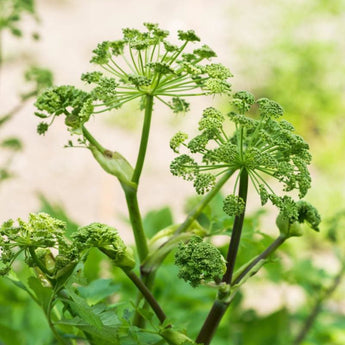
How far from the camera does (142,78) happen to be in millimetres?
811

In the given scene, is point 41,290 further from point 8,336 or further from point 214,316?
point 8,336

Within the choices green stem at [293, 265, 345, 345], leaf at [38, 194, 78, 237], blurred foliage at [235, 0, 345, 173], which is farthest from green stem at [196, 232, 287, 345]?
blurred foliage at [235, 0, 345, 173]

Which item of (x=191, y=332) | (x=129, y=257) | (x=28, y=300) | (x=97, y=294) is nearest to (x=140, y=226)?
(x=129, y=257)

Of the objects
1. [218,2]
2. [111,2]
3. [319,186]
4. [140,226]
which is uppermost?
[218,2]

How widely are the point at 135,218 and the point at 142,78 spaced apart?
219mm

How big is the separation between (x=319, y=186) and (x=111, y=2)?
13.9 feet

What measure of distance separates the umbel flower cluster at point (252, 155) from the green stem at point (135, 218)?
107mm

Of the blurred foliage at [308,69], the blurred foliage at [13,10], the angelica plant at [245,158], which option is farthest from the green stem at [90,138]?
the blurred foliage at [308,69]

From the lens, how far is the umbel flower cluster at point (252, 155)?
0.78 meters

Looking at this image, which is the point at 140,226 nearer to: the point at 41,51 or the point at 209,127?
the point at 209,127

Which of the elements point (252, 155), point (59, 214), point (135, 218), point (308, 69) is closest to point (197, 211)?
point (135, 218)

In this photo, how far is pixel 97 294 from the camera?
3.55 ft

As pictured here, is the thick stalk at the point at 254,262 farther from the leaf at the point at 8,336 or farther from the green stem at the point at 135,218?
the leaf at the point at 8,336

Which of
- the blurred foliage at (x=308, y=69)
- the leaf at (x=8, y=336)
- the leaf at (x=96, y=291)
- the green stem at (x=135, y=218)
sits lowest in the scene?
the leaf at (x=8, y=336)
